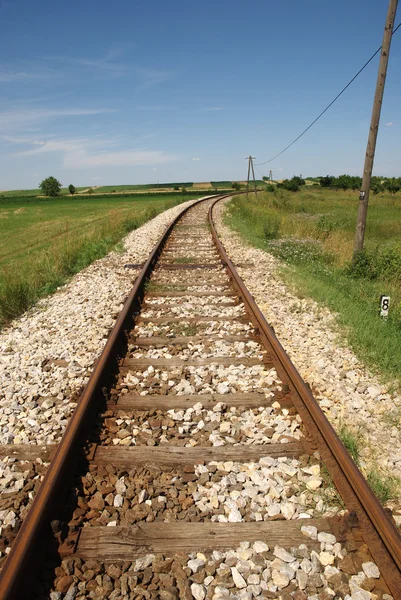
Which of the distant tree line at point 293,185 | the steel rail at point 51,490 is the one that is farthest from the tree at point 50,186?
the steel rail at point 51,490

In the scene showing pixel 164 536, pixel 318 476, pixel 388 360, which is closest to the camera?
pixel 164 536

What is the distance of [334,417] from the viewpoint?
3.57 metres

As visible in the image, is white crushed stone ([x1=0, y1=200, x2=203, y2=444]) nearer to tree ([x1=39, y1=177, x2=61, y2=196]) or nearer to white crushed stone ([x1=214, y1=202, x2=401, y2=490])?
white crushed stone ([x1=214, y1=202, x2=401, y2=490])

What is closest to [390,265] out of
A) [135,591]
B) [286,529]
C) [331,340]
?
[331,340]

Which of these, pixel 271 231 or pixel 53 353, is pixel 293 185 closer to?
pixel 271 231

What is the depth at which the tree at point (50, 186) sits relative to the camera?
114312 mm

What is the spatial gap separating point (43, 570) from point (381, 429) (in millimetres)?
2695

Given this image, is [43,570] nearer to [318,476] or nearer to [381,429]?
[318,476]

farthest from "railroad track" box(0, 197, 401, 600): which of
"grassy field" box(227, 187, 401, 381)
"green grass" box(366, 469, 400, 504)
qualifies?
"grassy field" box(227, 187, 401, 381)

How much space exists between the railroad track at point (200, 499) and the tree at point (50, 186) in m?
121

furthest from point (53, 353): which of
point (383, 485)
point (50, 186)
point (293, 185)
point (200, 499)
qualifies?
point (50, 186)

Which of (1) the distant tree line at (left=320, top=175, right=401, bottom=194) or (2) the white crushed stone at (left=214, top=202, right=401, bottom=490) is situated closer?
(2) the white crushed stone at (left=214, top=202, right=401, bottom=490)

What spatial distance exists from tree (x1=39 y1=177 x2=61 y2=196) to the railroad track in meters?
121

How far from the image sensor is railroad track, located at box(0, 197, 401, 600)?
209 cm
